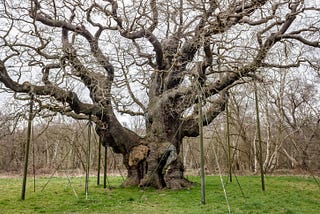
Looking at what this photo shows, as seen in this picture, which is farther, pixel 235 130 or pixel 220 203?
pixel 235 130

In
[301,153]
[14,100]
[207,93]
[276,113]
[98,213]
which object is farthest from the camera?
[301,153]

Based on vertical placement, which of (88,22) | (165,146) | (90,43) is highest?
(88,22)

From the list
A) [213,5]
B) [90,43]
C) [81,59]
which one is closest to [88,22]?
[90,43]

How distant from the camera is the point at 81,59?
26.5 ft

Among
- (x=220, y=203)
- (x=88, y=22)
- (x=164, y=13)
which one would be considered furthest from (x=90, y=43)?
(x=220, y=203)

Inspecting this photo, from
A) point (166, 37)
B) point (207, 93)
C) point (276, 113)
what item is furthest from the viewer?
point (276, 113)

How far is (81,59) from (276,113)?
43.9ft

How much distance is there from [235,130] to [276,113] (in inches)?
106

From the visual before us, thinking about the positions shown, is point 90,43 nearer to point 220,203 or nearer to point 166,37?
point 166,37

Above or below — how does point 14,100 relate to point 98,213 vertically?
above

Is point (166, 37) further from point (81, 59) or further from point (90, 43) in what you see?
point (81, 59)

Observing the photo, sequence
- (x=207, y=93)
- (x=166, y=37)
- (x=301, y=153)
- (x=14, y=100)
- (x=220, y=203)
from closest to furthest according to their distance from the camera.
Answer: (x=220, y=203)
(x=14, y=100)
(x=207, y=93)
(x=166, y=37)
(x=301, y=153)

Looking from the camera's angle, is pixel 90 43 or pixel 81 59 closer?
pixel 81 59

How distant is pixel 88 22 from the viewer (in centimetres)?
890
